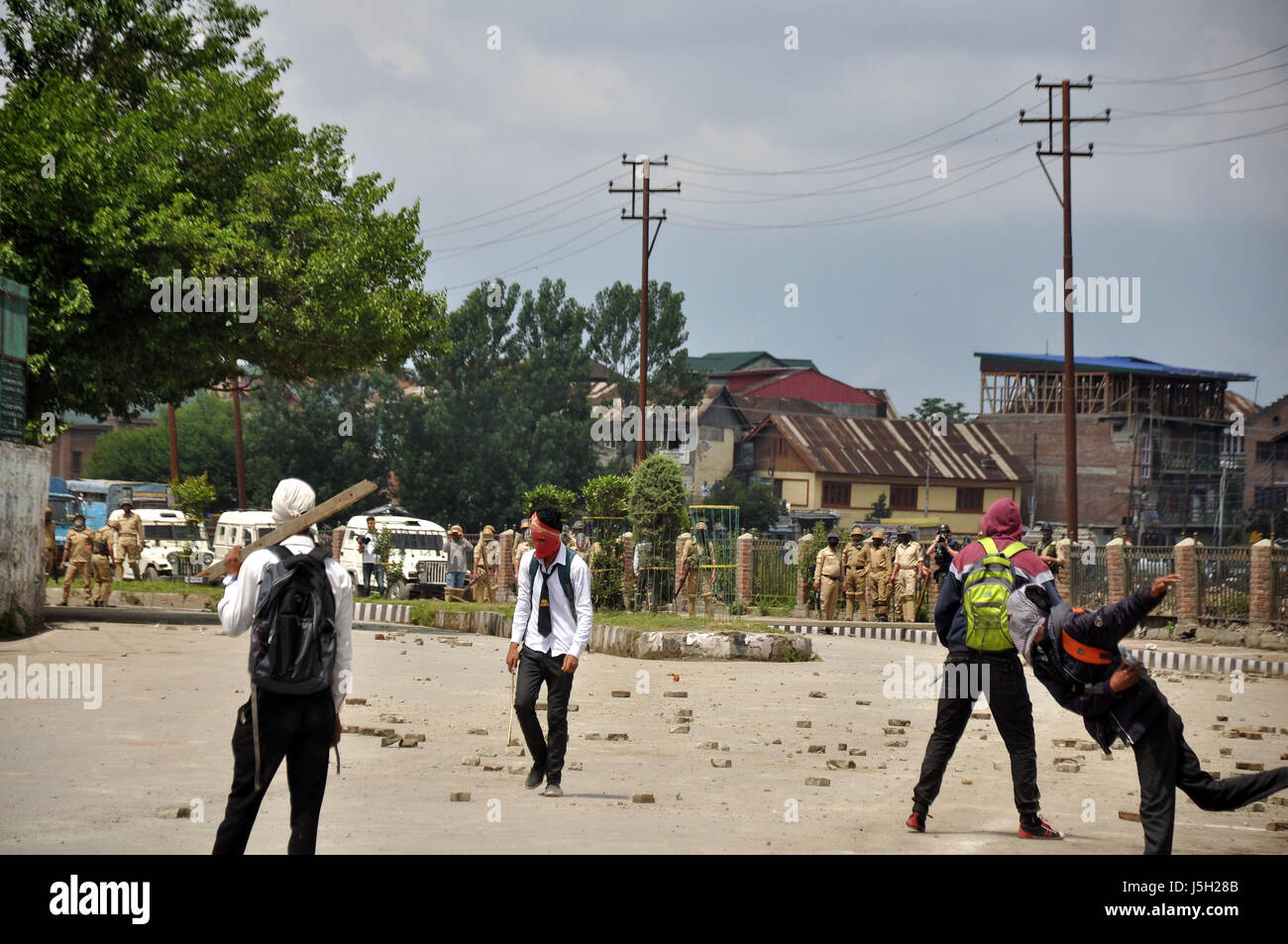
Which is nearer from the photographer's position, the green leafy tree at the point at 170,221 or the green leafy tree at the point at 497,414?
the green leafy tree at the point at 170,221

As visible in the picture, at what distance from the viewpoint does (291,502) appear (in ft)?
19.4

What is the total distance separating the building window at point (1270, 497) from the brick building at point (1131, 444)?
0.90m

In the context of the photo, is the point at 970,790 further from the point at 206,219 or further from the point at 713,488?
the point at 713,488

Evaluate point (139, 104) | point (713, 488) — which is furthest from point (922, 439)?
point (139, 104)

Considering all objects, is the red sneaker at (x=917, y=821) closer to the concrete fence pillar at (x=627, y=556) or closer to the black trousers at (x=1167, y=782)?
the black trousers at (x=1167, y=782)

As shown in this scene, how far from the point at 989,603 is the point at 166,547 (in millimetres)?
34772

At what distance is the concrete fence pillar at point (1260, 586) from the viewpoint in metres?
25.8

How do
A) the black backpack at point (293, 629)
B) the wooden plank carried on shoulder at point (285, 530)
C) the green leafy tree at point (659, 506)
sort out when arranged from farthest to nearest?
the green leafy tree at point (659, 506) → the wooden plank carried on shoulder at point (285, 530) → the black backpack at point (293, 629)

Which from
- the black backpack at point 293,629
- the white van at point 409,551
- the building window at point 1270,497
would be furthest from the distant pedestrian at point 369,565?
the building window at point 1270,497

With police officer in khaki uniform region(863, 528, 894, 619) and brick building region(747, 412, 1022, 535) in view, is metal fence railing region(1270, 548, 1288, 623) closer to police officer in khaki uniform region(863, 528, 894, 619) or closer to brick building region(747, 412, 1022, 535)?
police officer in khaki uniform region(863, 528, 894, 619)

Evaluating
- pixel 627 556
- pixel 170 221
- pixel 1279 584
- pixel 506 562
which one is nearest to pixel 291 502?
pixel 170 221

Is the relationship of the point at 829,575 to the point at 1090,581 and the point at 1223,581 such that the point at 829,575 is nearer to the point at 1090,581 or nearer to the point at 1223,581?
the point at 1090,581

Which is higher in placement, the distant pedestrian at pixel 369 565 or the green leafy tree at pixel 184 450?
the green leafy tree at pixel 184 450

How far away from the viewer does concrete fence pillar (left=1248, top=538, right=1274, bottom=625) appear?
25.8 m
